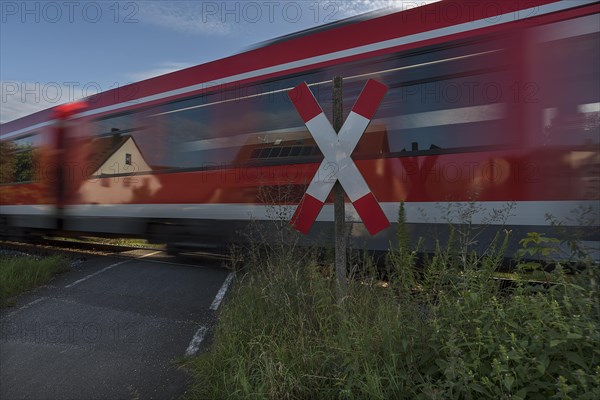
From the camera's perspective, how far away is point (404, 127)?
3.87 metres

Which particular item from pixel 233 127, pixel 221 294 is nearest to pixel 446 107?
pixel 233 127

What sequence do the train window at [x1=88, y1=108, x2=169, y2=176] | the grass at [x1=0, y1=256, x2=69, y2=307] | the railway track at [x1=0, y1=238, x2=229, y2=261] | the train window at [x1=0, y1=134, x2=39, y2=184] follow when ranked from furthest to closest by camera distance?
the train window at [x1=0, y1=134, x2=39, y2=184]
the railway track at [x1=0, y1=238, x2=229, y2=261]
the train window at [x1=88, y1=108, x2=169, y2=176]
the grass at [x1=0, y1=256, x2=69, y2=307]

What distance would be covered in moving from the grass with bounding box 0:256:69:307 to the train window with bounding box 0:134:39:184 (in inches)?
148

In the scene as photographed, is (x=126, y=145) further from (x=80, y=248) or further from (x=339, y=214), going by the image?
(x=339, y=214)

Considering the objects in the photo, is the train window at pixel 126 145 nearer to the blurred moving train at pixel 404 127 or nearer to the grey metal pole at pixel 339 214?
the blurred moving train at pixel 404 127

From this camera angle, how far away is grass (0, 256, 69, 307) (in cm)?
450

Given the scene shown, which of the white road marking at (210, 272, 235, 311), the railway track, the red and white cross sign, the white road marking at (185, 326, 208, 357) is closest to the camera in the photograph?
the red and white cross sign

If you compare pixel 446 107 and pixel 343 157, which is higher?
pixel 446 107

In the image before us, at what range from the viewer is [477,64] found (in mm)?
3500

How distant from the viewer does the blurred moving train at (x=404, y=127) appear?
320 cm

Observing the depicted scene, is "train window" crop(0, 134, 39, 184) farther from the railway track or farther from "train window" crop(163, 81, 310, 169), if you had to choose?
"train window" crop(163, 81, 310, 169)

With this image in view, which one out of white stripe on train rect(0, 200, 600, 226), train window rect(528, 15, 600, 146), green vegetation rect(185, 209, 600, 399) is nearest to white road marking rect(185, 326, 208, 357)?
green vegetation rect(185, 209, 600, 399)

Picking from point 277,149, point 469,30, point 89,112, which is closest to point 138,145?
point 89,112

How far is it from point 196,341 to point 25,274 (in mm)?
3448
